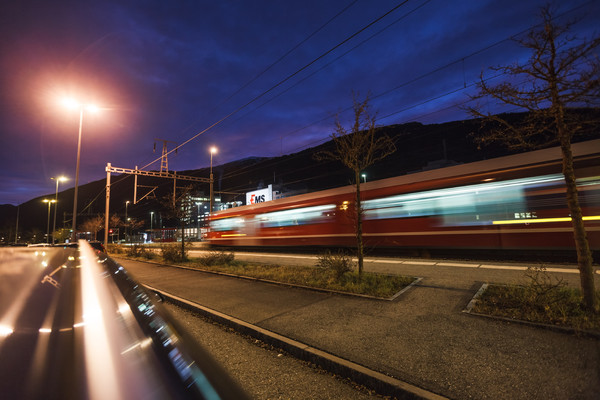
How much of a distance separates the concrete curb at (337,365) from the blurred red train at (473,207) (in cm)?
455

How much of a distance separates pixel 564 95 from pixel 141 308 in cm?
645


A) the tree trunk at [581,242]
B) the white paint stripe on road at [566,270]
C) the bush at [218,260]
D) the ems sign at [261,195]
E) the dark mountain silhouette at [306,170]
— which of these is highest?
the dark mountain silhouette at [306,170]

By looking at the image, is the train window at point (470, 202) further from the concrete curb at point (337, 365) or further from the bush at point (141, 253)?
the bush at point (141, 253)

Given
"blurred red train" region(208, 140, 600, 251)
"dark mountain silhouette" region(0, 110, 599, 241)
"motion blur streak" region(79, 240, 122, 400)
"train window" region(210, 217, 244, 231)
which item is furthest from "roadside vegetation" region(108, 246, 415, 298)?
→ "dark mountain silhouette" region(0, 110, 599, 241)

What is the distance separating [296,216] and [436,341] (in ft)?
45.4

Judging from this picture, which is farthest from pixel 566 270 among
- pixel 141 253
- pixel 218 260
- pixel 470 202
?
pixel 141 253

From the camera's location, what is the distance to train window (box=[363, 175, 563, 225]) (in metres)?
9.77

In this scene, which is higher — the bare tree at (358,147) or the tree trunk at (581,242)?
the bare tree at (358,147)

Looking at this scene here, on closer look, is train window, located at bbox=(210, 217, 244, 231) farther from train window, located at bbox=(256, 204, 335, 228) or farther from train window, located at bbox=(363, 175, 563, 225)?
train window, located at bbox=(363, 175, 563, 225)

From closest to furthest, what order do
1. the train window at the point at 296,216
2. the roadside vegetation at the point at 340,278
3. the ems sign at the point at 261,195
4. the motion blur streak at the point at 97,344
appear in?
the motion blur streak at the point at 97,344, the roadside vegetation at the point at 340,278, the train window at the point at 296,216, the ems sign at the point at 261,195

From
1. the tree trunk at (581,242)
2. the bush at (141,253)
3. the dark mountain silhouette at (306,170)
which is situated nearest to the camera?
the tree trunk at (581,242)

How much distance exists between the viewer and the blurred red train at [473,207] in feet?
29.6

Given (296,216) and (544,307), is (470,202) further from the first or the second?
(296,216)

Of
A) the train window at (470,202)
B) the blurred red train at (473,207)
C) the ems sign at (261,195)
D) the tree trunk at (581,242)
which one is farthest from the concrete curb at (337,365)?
the ems sign at (261,195)
